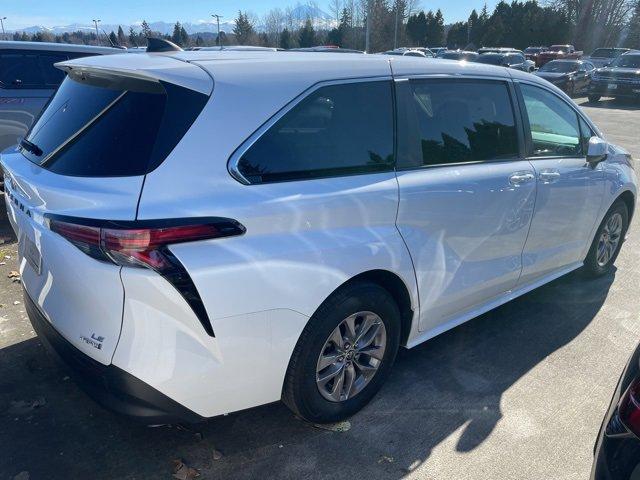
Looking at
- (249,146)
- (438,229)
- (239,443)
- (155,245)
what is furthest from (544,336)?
(155,245)

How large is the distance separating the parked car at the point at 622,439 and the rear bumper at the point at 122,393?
1.58m

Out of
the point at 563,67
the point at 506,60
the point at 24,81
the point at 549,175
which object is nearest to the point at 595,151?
the point at 549,175

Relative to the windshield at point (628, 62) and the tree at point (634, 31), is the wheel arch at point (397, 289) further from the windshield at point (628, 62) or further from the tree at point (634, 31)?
the tree at point (634, 31)

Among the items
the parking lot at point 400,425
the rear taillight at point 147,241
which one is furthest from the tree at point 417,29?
the rear taillight at point 147,241

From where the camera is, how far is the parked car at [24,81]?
6535mm

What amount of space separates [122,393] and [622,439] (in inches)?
73.6

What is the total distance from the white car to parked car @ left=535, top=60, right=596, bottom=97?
21.6 m

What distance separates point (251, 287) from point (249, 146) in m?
0.61

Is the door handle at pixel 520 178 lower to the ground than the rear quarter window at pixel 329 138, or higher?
lower

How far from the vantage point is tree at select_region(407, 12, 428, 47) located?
61.8 m

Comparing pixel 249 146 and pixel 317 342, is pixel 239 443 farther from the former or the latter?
pixel 249 146

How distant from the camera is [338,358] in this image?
2797mm

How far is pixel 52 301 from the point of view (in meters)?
2.40

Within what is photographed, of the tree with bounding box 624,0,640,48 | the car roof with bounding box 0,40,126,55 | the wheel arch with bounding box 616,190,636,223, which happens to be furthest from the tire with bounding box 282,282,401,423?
the tree with bounding box 624,0,640,48
